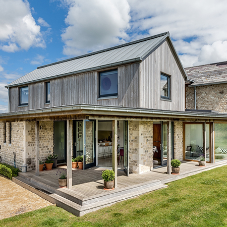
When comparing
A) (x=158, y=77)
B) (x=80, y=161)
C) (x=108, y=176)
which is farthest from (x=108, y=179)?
(x=158, y=77)

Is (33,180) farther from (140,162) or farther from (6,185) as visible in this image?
(140,162)

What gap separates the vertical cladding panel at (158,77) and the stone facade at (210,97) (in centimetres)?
561

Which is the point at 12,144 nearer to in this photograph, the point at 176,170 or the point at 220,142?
the point at 176,170

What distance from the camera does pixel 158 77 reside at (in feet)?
35.1

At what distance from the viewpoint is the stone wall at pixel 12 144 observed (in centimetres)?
1023

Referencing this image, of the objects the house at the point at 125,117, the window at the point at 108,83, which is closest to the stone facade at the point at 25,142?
the house at the point at 125,117

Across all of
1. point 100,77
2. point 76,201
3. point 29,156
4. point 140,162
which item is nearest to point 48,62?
point 100,77

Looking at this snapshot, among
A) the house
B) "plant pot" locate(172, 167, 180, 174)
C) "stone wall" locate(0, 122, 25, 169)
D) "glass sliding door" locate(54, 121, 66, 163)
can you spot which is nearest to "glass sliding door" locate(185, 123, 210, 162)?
the house

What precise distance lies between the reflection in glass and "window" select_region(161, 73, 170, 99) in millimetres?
4409

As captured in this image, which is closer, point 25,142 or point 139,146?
point 139,146

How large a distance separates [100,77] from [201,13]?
564 centimetres

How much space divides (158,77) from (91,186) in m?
6.44

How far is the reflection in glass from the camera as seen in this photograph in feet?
43.3

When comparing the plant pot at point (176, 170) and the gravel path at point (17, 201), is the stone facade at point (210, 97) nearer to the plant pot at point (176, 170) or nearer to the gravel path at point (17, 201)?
the plant pot at point (176, 170)
